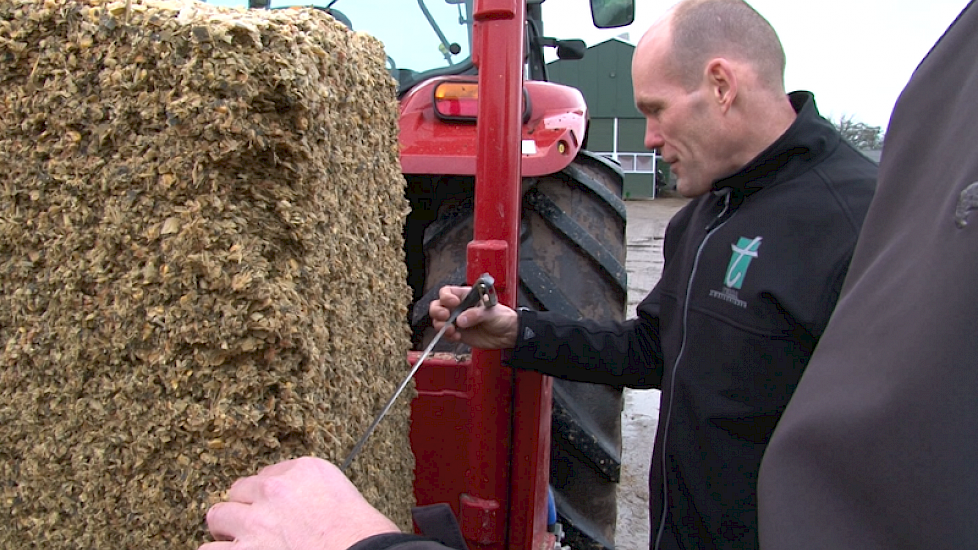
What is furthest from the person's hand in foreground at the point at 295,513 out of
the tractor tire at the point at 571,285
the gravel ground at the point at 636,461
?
the gravel ground at the point at 636,461

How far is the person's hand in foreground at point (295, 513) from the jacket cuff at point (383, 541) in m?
0.03

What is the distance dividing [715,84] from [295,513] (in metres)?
1.06

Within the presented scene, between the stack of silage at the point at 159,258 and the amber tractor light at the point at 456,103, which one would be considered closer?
the stack of silage at the point at 159,258

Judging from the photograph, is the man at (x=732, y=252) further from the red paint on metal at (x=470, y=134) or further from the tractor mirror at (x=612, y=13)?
the tractor mirror at (x=612, y=13)

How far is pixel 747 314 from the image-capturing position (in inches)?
52.1

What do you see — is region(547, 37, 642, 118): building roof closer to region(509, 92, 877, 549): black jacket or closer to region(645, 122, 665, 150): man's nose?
region(645, 122, 665, 150): man's nose

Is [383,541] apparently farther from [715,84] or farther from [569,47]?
[569,47]

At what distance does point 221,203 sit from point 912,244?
0.72 metres

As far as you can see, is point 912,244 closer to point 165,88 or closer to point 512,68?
point 165,88

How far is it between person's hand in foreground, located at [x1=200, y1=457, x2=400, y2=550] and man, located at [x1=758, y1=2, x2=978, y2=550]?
0.49m

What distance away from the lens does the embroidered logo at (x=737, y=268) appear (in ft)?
4.40

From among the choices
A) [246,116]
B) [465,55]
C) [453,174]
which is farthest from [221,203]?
[465,55]

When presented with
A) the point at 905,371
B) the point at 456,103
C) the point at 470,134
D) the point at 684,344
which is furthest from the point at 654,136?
the point at 905,371

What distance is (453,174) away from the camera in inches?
78.0
